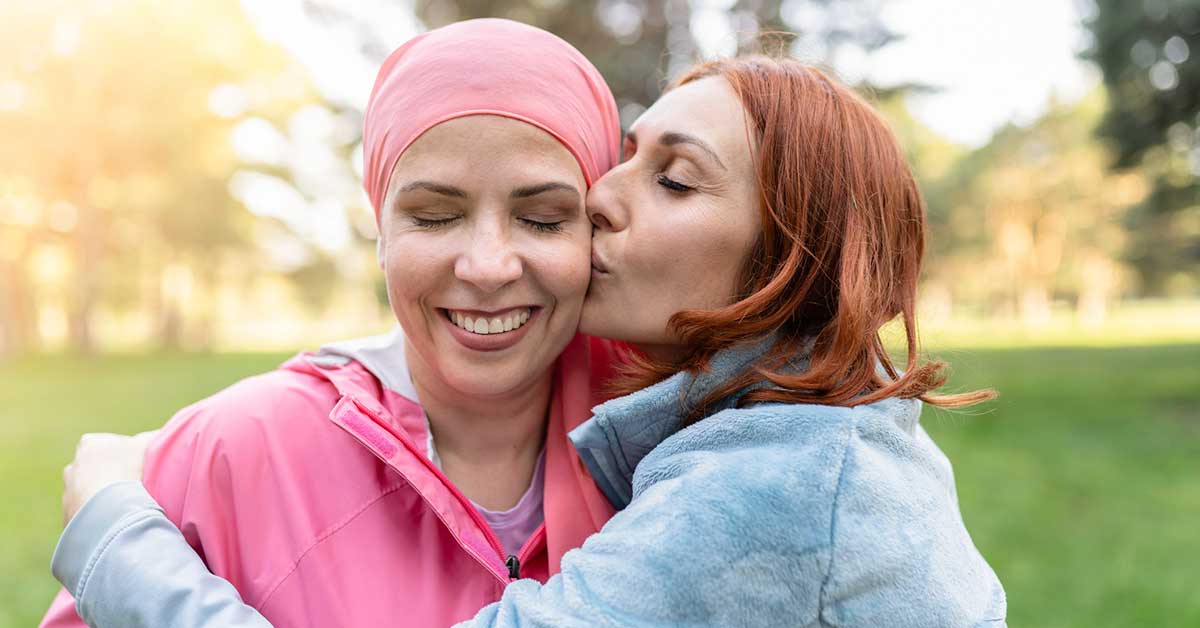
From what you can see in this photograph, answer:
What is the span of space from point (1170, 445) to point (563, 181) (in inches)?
420

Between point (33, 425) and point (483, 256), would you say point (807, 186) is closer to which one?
point (483, 256)

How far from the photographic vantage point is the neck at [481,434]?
2184mm

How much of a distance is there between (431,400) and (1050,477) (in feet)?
28.3

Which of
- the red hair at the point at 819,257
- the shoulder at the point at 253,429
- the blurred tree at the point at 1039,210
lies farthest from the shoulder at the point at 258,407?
the blurred tree at the point at 1039,210

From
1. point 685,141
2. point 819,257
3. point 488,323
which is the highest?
point 685,141

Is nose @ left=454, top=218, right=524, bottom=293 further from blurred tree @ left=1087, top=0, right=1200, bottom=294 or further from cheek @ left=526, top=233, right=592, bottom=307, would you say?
blurred tree @ left=1087, top=0, right=1200, bottom=294

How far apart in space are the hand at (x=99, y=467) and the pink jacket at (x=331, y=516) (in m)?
0.06

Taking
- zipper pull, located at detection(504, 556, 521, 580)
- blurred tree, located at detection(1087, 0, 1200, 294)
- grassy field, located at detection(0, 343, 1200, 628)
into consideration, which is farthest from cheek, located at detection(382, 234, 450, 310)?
blurred tree, located at detection(1087, 0, 1200, 294)

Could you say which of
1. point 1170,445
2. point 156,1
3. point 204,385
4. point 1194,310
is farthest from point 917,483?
point 1194,310

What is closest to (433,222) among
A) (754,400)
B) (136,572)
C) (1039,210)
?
(754,400)

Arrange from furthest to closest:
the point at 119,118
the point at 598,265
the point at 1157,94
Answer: the point at 119,118 → the point at 1157,94 → the point at 598,265

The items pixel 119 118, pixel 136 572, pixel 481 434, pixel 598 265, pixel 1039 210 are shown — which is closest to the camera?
pixel 136 572

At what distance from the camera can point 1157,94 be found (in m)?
12.4

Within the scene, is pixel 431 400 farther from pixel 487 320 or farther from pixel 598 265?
pixel 598 265
